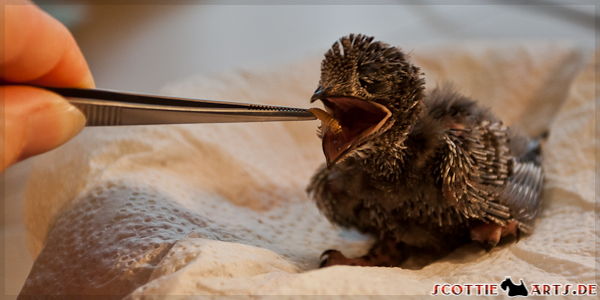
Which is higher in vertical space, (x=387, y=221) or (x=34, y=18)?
(x=34, y=18)

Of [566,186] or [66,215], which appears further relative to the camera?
[566,186]

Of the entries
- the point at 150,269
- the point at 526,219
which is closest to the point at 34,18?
the point at 150,269

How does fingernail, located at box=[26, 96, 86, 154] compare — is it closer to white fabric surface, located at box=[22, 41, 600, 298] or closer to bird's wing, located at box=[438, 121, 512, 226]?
white fabric surface, located at box=[22, 41, 600, 298]

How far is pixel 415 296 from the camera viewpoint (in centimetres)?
63

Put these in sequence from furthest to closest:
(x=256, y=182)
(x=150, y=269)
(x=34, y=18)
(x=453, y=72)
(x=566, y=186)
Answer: (x=453, y=72), (x=256, y=182), (x=566, y=186), (x=150, y=269), (x=34, y=18)

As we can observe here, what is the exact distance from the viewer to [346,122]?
2.58ft

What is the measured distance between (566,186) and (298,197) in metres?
0.68

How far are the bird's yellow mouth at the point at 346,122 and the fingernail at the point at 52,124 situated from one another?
0.37m

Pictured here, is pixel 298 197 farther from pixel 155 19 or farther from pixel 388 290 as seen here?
pixel 155 19

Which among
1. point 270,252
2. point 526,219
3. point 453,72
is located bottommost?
point 270,252

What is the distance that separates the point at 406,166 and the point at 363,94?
190 mm

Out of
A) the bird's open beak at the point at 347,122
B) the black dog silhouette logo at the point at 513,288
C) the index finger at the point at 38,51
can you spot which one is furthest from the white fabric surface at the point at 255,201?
the index finger at the point at 38,51

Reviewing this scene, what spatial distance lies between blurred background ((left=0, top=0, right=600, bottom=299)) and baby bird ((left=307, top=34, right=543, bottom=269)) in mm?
1007

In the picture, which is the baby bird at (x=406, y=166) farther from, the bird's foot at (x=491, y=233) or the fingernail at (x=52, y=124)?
the fingernail at (x=52, y=124)
